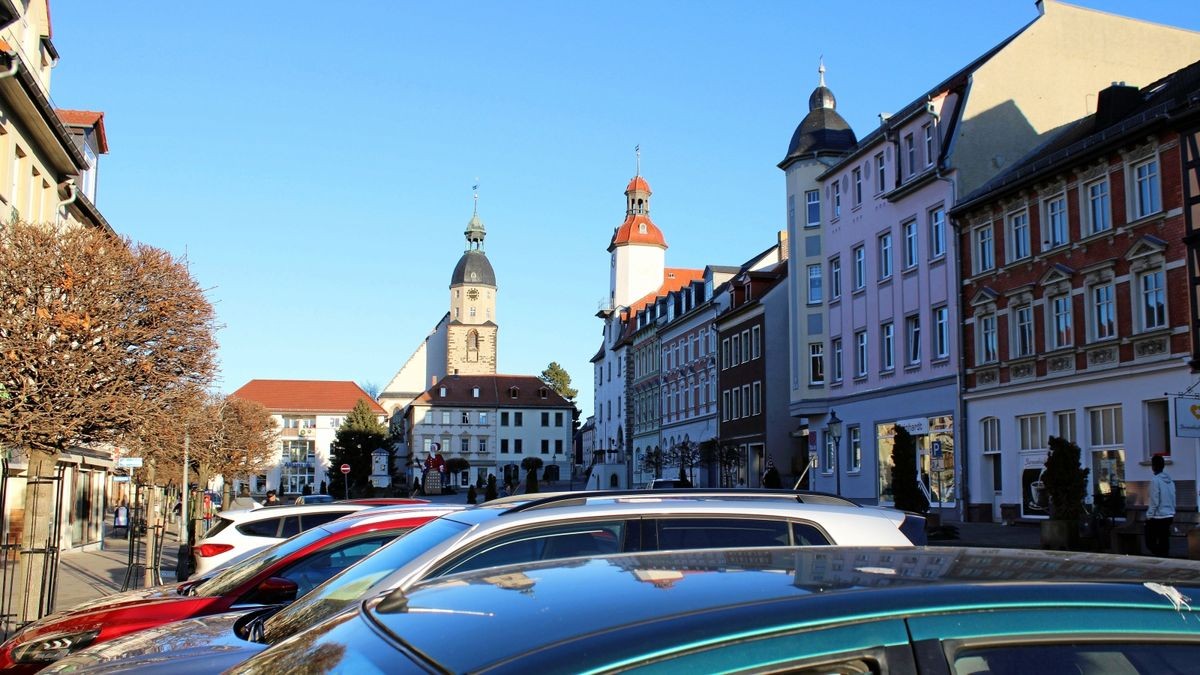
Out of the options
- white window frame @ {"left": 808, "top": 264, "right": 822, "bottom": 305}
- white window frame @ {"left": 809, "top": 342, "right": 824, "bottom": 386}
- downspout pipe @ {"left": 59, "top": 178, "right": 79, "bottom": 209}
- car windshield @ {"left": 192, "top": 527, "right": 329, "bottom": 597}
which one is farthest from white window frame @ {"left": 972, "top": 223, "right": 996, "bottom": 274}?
car windshield @ {"left": 192, "top": 527, "right": 329, "bottom": 597}

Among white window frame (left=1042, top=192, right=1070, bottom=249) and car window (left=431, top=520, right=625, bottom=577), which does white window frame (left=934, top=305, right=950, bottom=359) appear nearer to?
white window frame (left=1042, top=192, right=1070, bottom=249)

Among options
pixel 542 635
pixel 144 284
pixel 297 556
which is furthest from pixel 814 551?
pixel 144 284

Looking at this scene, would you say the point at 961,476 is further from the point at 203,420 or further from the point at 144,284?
the point at 144,284

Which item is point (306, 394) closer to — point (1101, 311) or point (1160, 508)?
point (1101, 311)

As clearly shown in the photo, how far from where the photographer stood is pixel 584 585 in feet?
9.23

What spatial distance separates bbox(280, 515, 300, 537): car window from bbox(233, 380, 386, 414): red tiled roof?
127m

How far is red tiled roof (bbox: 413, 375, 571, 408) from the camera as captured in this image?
13450cm

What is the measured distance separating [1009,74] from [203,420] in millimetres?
28085

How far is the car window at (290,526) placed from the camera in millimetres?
15359

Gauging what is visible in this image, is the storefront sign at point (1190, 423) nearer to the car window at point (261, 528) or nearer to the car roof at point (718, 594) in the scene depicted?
the car window at point (261, 528)

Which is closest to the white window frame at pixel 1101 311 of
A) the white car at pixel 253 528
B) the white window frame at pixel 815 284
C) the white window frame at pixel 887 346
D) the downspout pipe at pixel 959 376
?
the downspout pipe at pixel 959 376

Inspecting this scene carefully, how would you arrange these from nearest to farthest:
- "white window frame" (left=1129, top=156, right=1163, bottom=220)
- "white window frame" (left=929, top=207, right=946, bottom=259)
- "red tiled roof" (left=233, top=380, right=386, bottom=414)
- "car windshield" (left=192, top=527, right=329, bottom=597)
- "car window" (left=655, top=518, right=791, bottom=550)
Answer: "car window" (left=655, top=518, right=791, bottom=550)
"car windshield" (left=192, top=527, right=329, bottom=597)
"white window frame" (left=1129, top=156, right=1163, bottom=220)
"white window frame" (left=929, top=207, right=946, bottom=259)
"red tiled roof" (left=233, top=380, right=386, bottom=414)

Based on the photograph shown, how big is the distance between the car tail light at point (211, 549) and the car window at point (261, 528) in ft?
1.31

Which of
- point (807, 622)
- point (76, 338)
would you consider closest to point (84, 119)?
point (76, 338)
